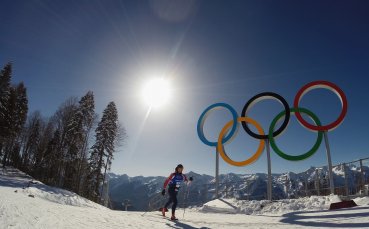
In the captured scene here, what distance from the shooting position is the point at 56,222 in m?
6.37

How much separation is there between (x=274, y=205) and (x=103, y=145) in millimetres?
28942

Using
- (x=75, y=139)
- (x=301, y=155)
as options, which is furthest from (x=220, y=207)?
(x=75, y=139)

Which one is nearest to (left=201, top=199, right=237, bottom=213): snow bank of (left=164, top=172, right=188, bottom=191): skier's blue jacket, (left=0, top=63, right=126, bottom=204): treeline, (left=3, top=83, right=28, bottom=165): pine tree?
(left=164, top=172, right=188, bottom=191): skier's blue jacket

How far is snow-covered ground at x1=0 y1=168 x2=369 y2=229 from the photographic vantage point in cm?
651

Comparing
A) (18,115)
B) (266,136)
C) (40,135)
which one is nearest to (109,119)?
(18,115)

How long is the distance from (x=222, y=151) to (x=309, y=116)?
20.1ft

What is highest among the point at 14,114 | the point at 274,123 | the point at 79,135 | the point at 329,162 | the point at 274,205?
the point at 14,114

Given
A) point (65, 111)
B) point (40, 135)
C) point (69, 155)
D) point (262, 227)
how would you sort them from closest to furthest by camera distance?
point (262, 227) → point (69, 155) → point (65, 111) → point (40, 135)

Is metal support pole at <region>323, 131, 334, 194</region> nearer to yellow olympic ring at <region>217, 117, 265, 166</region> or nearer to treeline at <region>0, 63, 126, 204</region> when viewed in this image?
yellow olympic ring at <region>217, 117, 265, 166</region>

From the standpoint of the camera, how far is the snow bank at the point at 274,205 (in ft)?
43.8

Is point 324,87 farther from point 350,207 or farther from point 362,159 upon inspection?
point 350,207

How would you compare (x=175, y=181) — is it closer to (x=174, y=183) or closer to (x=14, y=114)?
(x=174, y=183)

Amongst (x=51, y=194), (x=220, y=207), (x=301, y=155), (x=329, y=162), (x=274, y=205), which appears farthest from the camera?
(x=301, y=155)

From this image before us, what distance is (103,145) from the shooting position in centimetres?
3912
